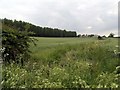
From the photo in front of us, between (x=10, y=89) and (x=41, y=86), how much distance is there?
74 centimetres

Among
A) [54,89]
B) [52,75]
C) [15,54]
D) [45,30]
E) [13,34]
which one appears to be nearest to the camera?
[54,89]

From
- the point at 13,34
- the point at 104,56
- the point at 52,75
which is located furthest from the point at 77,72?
the point at 13,34

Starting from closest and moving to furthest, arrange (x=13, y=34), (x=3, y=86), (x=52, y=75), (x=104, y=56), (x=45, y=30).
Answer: (x=3, y=86) < (x=52, y=75) < (x=104, y=56) < (x=13, y=34) < (x=45, y=30)

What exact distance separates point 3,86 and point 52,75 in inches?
55.3

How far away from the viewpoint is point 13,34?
43.0 ft

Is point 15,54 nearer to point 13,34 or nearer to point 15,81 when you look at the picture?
point 13,34

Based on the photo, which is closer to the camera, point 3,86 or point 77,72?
point 3,86

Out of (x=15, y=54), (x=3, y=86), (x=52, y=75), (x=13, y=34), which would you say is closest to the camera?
(x=3, y=86)

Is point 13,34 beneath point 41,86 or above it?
above

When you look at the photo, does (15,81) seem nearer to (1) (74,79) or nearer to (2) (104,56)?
(1) (74,79)

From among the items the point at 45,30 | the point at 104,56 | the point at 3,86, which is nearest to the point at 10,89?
the point at 3,86

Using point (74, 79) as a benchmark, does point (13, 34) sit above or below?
above

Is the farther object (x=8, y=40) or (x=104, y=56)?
(x=8, y=40)

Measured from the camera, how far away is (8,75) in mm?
8016
